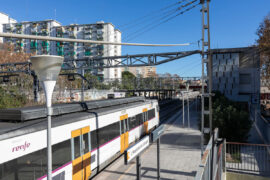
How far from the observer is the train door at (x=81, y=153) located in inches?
248

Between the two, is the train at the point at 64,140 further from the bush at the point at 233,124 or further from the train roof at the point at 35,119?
the bush at the point at 233,124

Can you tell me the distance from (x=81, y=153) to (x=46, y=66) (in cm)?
366

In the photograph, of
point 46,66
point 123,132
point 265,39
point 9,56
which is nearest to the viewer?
point 46,66

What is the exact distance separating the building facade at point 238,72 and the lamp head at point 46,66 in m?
28.3

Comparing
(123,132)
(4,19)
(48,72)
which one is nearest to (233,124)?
(123,132)

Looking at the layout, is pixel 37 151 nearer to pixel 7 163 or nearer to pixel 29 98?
pixel 7 163

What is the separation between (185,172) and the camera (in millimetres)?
8945

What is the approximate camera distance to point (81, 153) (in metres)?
6.65

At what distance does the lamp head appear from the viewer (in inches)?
149

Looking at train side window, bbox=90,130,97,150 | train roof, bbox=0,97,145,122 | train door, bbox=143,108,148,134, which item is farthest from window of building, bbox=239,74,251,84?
train side window, bbox=90,130,97,150

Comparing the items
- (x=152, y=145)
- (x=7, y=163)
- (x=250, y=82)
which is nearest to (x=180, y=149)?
(x=152, y=145)

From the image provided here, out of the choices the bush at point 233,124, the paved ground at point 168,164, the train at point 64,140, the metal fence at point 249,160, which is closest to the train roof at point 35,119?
the train at point 64,140

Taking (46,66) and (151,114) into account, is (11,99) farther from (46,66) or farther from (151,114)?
(46,66)

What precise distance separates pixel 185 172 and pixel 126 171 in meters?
2.42
